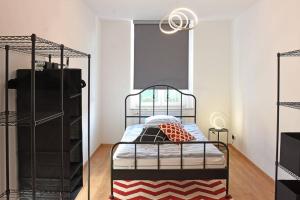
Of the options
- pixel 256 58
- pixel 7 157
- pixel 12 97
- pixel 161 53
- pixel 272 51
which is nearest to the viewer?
pixel 7 157

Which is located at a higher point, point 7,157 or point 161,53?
point 161,53

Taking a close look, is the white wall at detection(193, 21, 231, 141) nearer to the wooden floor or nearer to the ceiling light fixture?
the ceiling light fixture

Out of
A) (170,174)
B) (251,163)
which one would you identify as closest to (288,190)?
(170,174)

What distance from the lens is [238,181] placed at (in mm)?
4312

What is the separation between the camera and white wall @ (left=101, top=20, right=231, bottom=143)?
6.40 m

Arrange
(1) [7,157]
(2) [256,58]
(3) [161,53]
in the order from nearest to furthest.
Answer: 1. (1) [7,157]
2. (2) [256,58]
3. (3) [161,53]

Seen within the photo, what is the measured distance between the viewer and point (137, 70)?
6.46 m

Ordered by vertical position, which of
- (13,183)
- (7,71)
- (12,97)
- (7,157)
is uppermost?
(7,71)

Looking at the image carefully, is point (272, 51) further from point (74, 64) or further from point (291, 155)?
point (74, 64)

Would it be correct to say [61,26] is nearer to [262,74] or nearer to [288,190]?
[262,74]

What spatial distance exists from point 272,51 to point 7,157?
3414 mm

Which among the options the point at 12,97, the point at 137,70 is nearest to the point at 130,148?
the point at 12,97

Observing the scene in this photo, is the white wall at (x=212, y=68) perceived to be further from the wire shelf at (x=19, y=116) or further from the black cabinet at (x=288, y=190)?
the wire shelf at (x=19, y=116)

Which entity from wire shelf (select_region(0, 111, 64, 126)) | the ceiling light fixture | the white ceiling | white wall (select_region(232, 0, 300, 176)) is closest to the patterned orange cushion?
white wall (select_region(232, 0, 300, 176))
